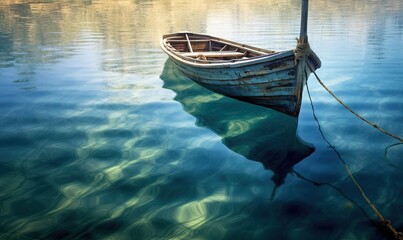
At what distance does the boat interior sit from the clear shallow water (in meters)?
1.45

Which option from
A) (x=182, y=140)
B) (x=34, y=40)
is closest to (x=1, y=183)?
(x=182, y=140)

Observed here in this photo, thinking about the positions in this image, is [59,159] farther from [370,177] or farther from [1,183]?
[370,177]

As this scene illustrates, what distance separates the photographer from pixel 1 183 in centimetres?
568

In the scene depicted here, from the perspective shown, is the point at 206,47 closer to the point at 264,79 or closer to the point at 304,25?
the point at 264,79

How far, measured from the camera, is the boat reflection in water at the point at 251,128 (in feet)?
22.0

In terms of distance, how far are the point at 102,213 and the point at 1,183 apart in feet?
7.55

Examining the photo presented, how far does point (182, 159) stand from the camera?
663 centimetres

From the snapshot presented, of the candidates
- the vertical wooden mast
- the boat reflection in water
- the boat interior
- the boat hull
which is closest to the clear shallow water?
the boat reflection in water

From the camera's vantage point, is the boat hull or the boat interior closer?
the boat hull

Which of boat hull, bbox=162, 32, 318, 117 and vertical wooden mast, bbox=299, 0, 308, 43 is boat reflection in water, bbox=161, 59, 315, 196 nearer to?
boat hull, bbox=162, 32, 318, 117

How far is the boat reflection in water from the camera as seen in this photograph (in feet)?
22.0

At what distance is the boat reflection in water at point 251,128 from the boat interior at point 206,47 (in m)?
1.57

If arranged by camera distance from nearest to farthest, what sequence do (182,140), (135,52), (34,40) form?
(182,140), (135,52), (34,40)

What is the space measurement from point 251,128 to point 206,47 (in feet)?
27.3
